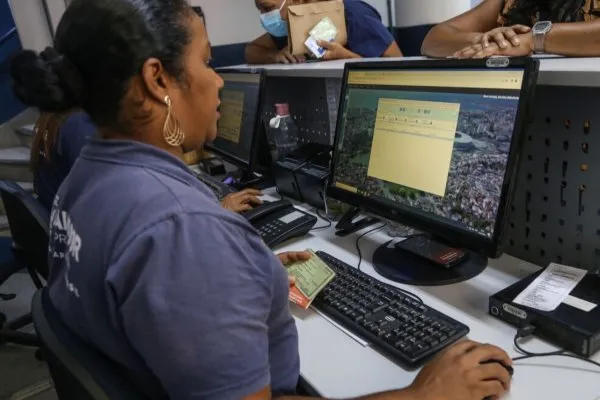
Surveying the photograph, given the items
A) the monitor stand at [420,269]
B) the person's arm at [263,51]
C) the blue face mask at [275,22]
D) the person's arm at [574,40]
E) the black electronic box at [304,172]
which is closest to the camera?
the monitor stand at [420,269]

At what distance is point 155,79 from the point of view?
718 mm

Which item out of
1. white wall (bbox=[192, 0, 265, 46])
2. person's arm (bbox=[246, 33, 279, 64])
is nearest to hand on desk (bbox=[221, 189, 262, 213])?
person's arm (bbox=[246, 33, 279, 64])

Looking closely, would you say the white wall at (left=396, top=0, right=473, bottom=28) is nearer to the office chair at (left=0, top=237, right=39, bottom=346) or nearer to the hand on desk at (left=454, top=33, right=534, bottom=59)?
the hand on desk at (left=454, top=33, right=534, bottom=59)

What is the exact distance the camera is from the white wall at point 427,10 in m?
4.03

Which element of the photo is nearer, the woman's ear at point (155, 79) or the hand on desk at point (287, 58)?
the woman's ear at point (155, 79)

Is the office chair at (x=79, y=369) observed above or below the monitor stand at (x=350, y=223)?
above

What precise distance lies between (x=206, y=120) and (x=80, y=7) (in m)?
0.23

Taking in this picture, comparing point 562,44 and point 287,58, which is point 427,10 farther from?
point 562,44

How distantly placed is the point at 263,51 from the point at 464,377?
2451 millimetres

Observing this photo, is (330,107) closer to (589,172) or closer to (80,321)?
(589,172)

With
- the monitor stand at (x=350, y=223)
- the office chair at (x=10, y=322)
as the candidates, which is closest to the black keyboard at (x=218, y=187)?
the monitor stand at (x=350, y=223)

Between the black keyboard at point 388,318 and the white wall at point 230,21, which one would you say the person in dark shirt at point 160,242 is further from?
the white wall at point 230,21

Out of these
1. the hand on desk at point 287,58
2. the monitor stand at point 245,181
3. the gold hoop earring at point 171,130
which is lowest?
the monitor stand at point 245,181

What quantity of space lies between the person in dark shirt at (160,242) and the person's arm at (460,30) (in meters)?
1.28
